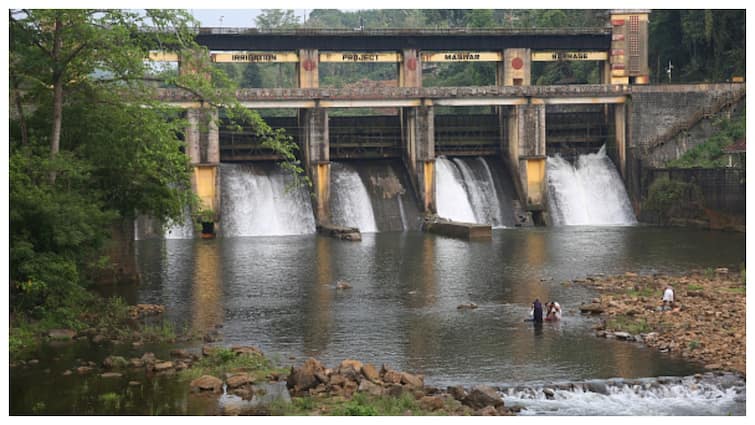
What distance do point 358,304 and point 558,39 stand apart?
37161 millimetres

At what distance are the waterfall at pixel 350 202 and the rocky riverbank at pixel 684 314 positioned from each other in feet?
69.6

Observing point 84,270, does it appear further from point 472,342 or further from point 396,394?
point 396,394

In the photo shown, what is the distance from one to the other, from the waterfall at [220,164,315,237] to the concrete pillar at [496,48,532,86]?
45.5 ft

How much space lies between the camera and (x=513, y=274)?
44.8 m

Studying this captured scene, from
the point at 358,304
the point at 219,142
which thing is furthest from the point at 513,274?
the point at 219,142

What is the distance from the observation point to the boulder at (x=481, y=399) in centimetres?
2468

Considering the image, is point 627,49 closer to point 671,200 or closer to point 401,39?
point 671,200

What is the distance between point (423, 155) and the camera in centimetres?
6406

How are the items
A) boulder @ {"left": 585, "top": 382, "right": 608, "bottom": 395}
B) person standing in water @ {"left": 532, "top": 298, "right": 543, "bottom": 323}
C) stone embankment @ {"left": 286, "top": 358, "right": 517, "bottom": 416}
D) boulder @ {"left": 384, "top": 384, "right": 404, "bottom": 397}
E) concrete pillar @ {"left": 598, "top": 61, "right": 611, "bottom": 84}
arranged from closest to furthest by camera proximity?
stone embankment @ {"left": 286, "top": 358, "right": 517, "bottom": 416}, boulder @ {"left": 384, "top": 384, "right": 404, "bottom": 397}, boulder @ {"left": 585, "top": 382, "right": 608, "bottom": 395}, person standing in water @ {"left": 532, "top": 298, "right": 543, "bottom": 323}, concrete pillar @ {"left": 598, "top": 61, "right": 611, "bottom": 84}

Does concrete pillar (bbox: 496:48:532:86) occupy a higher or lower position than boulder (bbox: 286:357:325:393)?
higher

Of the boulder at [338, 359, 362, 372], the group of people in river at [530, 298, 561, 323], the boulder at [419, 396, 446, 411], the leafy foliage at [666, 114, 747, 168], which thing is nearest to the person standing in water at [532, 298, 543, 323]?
the group of people in river at [530, 298, 561, 323]

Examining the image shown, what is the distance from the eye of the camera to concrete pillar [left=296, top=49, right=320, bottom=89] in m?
67.2

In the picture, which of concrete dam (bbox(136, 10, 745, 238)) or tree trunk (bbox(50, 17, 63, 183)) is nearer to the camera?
tree trunk (bbox(50, 17, 63, 183))

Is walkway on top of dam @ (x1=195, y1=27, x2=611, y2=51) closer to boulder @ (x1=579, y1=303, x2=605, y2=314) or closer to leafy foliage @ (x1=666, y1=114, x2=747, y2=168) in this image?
leafy foliage @ (x1=666, y1=114, x2=747, y2=168)
